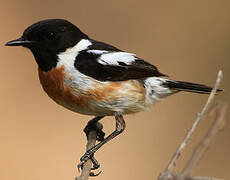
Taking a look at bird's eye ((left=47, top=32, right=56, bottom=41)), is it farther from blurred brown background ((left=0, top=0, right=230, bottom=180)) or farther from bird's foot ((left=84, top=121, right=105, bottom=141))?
blurred brown background ((left=0, top=0, right=230, bottom=180))

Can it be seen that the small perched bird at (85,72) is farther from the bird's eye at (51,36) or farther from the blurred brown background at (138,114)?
the blurred brown background at (138,114)

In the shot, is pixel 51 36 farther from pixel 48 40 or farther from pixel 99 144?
pixel 99 144

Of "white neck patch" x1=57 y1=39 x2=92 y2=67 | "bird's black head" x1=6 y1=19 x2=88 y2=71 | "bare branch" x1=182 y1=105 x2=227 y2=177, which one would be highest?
"bare branch" x1=182 y1=105 x2=227 y2=177

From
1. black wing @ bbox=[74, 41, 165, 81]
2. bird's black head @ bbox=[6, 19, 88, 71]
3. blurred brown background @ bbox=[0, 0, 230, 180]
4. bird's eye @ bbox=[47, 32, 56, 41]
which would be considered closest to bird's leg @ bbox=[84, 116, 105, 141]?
black wing @ bbox=[74, 41, 165, 81]

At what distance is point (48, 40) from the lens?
3.35 meters

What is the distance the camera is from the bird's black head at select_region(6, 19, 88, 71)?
3.29 m

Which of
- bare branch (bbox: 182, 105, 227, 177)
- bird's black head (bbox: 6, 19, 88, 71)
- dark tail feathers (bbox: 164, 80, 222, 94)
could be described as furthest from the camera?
dark tail feathers (bbox: 164, 80, 222, 94)

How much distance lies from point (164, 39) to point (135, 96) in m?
2.80

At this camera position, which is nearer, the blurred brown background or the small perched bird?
the small perched bird

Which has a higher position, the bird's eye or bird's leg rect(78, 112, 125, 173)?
the bird's eye

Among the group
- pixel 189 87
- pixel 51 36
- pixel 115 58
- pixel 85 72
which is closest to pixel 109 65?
pixel 115 58

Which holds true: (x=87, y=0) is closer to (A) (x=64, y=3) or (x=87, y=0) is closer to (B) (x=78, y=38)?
(A) (x=64, y=3)

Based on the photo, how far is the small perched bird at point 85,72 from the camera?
331 centimetres

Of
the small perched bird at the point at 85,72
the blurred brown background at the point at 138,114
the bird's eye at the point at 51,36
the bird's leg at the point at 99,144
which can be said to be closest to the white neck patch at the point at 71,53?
the small perched bird at the point at 85,72
